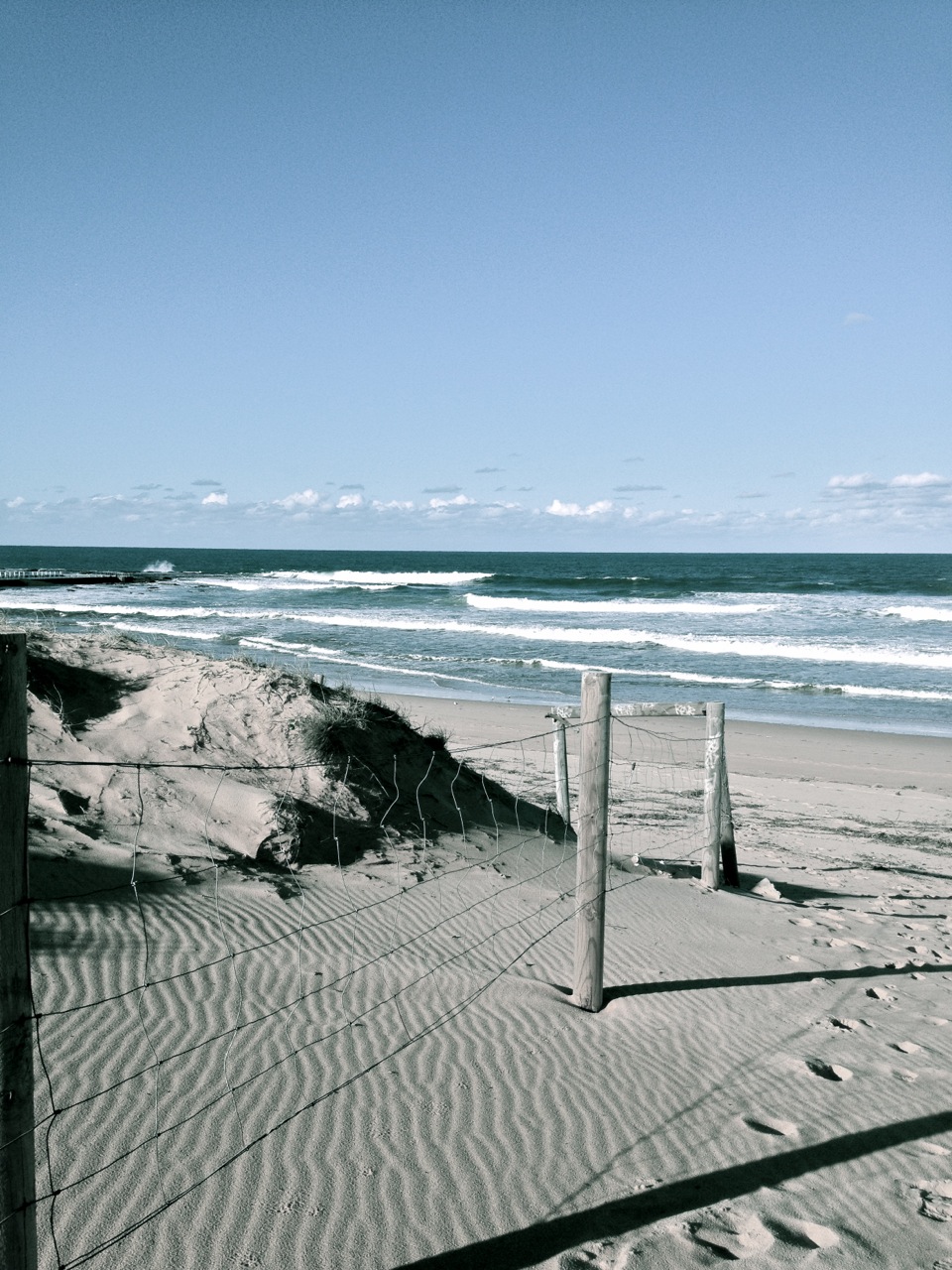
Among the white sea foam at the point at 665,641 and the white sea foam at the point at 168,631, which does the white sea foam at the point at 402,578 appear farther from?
the white sea foam at the point at 168,631

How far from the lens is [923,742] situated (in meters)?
16.6

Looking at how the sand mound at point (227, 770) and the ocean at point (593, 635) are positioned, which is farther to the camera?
the ocean at point (593, 635)

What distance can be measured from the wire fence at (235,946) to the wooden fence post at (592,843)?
572 millimetres

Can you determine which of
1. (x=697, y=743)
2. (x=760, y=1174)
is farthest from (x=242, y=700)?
(x=697, y=743)

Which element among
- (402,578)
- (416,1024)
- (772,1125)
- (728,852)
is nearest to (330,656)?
(728,852)

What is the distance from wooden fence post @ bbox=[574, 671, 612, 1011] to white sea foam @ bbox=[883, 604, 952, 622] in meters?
37.8

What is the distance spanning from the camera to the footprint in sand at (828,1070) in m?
4.43

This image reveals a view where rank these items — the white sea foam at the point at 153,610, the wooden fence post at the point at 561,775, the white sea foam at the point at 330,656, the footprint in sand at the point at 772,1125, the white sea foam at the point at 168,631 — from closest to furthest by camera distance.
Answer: the footprint in sand at the point at 772,1125 < the wooden fence post at the point at 561,775 < the white sea foam at the point at 330,656 < the white sea foam at the point at 168,631 < the white sea foam at the point at 153,610

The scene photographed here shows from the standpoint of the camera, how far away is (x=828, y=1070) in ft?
14.8

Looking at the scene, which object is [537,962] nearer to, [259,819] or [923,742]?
[259,819]

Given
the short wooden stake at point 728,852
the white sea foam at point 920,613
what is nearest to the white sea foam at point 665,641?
the white sea foam at point 920,613

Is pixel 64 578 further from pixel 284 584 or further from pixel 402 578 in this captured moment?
pixel 402 578

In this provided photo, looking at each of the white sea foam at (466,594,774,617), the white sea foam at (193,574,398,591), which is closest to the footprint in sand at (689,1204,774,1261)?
the white sea foam at (466,594,774,617)

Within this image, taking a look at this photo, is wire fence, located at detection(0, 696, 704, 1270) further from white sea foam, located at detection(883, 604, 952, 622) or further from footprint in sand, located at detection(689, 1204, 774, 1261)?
white sea foam, located at detection(883, 604, 952, 622)
